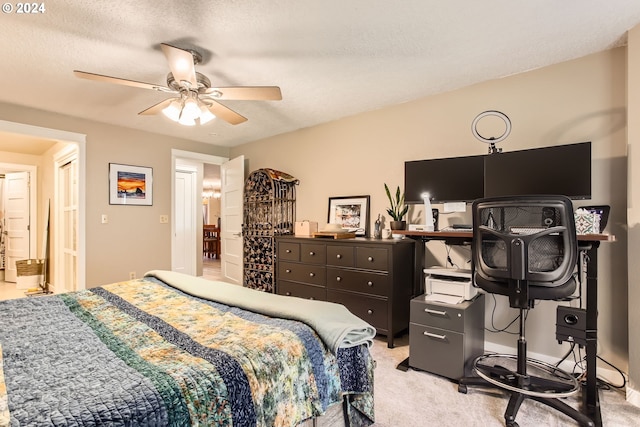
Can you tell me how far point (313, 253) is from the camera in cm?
326

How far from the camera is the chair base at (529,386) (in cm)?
166

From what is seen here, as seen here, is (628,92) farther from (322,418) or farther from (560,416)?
(322,418)

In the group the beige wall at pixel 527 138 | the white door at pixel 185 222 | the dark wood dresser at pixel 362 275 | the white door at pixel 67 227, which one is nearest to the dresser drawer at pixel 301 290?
the dark wood dresser at pixel 362 275

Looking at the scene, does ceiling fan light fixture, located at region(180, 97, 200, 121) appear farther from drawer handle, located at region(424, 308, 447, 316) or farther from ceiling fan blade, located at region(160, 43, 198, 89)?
drawer handle, located at region(424, 308, 447, 316)

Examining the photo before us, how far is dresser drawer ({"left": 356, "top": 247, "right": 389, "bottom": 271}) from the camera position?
2720 millimetres

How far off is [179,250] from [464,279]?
491 cm

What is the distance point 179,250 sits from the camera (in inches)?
223

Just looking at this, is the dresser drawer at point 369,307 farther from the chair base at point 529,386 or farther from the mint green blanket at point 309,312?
the mint green blanket at point 309,312

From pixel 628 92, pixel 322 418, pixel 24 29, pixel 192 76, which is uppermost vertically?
pixel 24 29

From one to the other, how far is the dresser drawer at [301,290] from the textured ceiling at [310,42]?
1.93 meters

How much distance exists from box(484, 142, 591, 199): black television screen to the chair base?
1.17 meters

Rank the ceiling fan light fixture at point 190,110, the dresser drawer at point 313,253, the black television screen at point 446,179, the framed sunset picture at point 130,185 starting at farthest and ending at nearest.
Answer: the framed sunset picture at point 130,185
the dresser drawer at point 313,253
the black television screen at point 446,179
the ceiling fan light fixture at point 190,110

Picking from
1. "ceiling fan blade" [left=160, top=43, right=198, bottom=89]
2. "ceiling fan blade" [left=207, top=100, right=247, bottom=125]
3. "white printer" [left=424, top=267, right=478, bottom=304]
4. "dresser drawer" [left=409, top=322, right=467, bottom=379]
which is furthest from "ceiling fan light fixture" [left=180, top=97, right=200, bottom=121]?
"dresser drawer" [left=409, top=322, right=467, bottom=379]

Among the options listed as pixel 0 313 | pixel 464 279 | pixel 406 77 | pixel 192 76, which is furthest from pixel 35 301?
pixel 406 77
